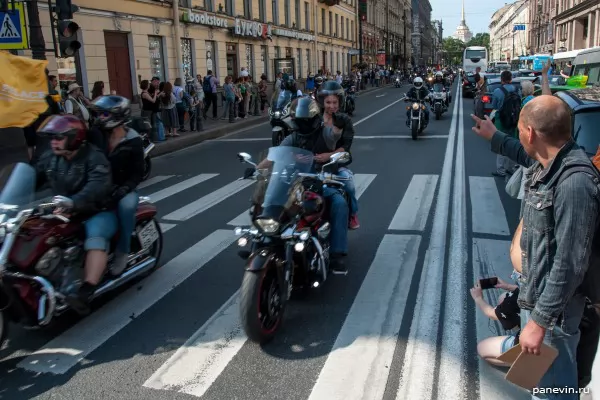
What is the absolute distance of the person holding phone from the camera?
317cm

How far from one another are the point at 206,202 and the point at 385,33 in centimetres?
7169

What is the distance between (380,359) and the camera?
3.56 m

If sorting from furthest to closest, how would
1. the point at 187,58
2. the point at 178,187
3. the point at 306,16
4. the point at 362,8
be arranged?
the point at 362,8 → the point at 306,16 → the point at 187,58 → the point at 178,187

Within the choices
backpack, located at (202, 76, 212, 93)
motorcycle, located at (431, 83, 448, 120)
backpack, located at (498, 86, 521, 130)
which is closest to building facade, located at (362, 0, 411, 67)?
backpack, located at (202, 76, 212, 93)

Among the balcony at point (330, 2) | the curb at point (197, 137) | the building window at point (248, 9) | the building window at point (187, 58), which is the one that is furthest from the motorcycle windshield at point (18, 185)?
the balcony at point (330, 2)

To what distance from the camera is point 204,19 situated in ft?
78.4

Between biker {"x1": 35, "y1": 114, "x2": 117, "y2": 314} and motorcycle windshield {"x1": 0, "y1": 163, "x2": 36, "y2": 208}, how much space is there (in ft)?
0.75

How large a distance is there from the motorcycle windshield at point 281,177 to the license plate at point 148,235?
1.49m

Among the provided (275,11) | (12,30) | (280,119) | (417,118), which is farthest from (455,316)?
(275,11)

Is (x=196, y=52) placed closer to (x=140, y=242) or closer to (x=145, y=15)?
(x=145, y=15)

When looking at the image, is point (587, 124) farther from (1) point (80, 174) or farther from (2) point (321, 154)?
(1) point (80, 174)

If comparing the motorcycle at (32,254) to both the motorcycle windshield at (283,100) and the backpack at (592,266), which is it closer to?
the backpack at (592,266)

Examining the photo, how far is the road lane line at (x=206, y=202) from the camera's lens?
736 cm

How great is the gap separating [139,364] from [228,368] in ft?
2.02
